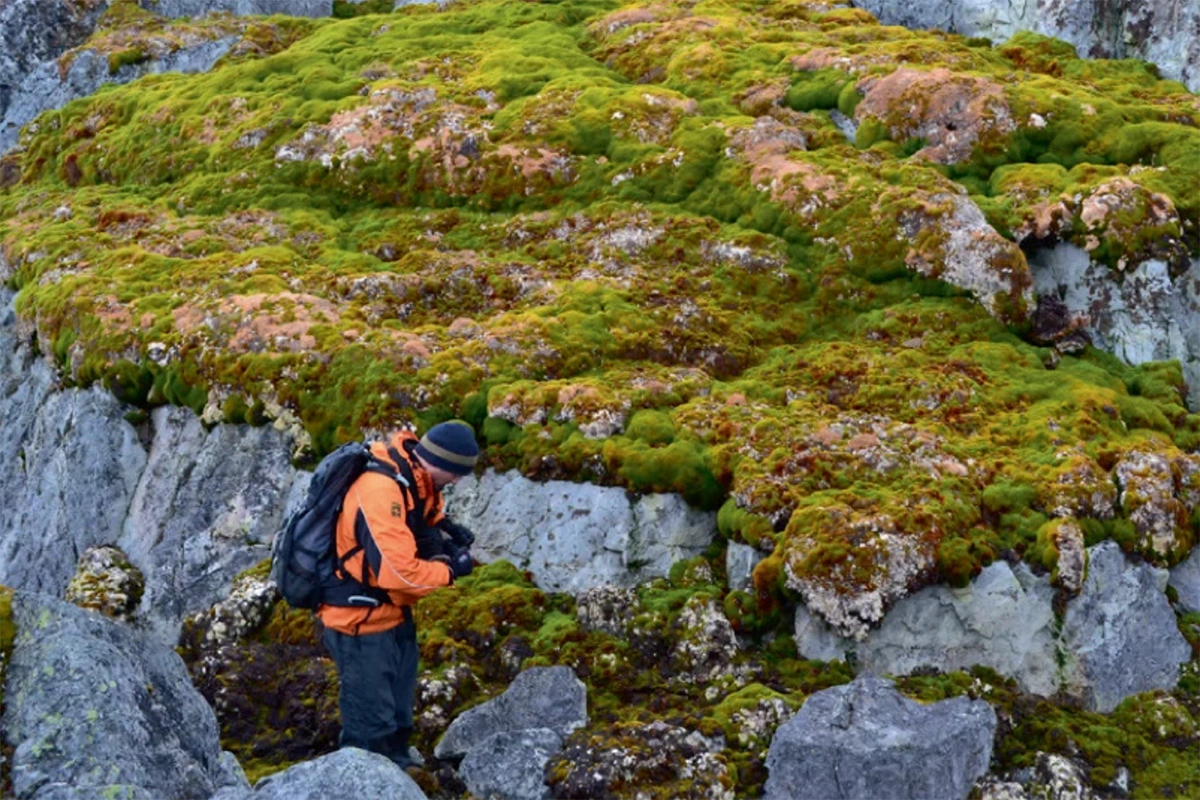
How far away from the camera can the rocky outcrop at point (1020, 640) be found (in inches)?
613

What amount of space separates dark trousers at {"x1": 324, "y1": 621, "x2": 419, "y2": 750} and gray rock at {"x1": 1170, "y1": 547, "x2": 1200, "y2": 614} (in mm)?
10393

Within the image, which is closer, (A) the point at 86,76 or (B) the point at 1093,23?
(B) the point at 1093,23

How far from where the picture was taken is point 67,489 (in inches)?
847

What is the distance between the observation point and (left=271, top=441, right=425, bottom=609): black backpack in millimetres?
13031

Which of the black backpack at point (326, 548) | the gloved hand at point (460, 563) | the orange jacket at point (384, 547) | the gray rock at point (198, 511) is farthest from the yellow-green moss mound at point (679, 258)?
the black backpack at point (326, 548)

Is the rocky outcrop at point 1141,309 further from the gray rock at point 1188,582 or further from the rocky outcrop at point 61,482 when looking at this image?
the rocky outcrop at point 61,482

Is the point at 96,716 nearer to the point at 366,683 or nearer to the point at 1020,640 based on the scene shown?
the point at 366,683

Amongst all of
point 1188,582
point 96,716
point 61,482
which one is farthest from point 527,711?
point 61,482

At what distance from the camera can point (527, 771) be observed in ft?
45.3

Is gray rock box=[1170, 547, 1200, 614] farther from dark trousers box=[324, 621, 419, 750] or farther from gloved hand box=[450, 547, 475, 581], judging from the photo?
dark trousers box=[324, 621, 419, 750]

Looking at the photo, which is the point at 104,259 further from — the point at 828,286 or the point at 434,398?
the point at 828,286

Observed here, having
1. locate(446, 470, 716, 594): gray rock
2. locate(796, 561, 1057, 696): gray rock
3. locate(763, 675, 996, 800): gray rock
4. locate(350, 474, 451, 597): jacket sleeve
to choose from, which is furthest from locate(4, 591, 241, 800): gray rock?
locate(796, 561, 1057, 696): gray rock

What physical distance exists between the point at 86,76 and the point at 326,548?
26.2 m

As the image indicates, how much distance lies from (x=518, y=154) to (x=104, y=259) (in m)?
8.31
